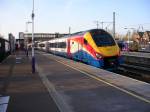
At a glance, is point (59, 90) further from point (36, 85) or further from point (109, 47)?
point (109, 47)

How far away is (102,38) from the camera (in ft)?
91.4

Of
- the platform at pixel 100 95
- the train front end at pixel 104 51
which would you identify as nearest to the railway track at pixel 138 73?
the train front end at pixel 104 51

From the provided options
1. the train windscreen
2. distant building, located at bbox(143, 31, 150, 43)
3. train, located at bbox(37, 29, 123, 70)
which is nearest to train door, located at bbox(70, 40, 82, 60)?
train, located at bbox(37, 29, 123, 70)

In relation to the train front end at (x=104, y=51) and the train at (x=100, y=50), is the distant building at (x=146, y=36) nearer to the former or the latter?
the train at (x=100, y=50)

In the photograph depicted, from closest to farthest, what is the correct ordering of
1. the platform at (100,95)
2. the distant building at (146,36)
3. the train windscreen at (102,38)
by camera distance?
1. the platform at (100,95)
2. the train windscreen at (102,38)
3. the distant building at (146,36)

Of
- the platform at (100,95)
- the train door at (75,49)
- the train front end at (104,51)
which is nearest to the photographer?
the platform at (100,95)

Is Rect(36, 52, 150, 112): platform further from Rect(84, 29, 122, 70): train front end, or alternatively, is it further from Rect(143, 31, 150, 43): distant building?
Rect(143, 31, 150, 43): distant building

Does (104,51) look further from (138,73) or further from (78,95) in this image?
(78,95)

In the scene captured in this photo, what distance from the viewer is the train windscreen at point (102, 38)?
27242 mm

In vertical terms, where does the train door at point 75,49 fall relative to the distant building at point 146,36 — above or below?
below

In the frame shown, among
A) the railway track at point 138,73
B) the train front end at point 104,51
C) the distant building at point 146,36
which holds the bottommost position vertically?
the railway track at point 138,73

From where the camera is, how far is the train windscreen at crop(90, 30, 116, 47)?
89.4 ft

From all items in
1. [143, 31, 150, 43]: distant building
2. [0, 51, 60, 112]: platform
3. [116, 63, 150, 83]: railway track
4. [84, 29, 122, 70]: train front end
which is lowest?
[116, 63, 150, 83]: railway track

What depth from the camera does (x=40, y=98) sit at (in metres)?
13.3
